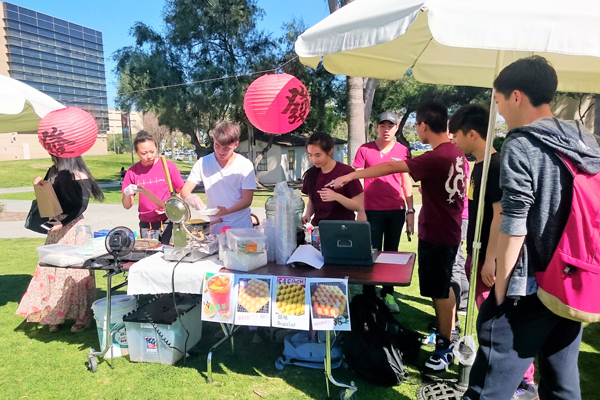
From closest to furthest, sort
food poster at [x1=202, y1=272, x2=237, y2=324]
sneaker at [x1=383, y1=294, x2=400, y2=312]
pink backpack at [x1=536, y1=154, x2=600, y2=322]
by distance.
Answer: pink backpack at [x1=536, y1=154, x2=600, y2=322]
food poster at [x1=202, y1=272, x2=237, y2=324]
sneaker at [x1=383, y1=294, x2=400, y2=312]

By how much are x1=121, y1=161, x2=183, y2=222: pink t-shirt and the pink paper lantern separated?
0.51 m

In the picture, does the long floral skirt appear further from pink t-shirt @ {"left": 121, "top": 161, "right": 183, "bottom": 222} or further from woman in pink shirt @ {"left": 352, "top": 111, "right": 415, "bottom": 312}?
woman in pink shirt @ {"left": 352, "top": 111, "right": 415, "bottom": 312}

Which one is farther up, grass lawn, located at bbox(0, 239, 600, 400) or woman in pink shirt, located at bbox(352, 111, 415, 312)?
woman in pink shirt, located at bbox(352, 111, 415, 312)

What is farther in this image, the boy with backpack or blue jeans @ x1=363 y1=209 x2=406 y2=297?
blue jeans @ x1=363 y1=209 x2=406 y2=297

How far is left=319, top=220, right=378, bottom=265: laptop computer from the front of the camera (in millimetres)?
2547

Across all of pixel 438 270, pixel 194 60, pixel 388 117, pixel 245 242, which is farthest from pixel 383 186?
pixel 194 60

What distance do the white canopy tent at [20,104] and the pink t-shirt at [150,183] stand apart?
102 cm

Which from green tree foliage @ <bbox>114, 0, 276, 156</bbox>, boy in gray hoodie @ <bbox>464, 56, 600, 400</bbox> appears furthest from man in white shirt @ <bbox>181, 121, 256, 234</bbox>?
green tree foliage @ <bbox>114, 0, 276, 156</bbox>

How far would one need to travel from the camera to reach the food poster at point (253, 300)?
2547 millimetres

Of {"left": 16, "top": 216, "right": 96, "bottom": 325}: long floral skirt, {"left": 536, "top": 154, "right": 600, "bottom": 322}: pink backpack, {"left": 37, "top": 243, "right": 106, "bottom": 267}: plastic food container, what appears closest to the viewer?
{"left": 536, "top": 154, "right": 600, "bottom": 322}: pink backpack

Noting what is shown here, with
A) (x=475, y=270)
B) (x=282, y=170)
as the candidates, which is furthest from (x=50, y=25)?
(x=475, y=270)

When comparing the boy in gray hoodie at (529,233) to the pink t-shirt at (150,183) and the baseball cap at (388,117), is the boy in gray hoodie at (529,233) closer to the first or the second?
the baseball cap at (388,117)

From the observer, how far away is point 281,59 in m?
18.5

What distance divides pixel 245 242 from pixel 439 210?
1337 millimetres
